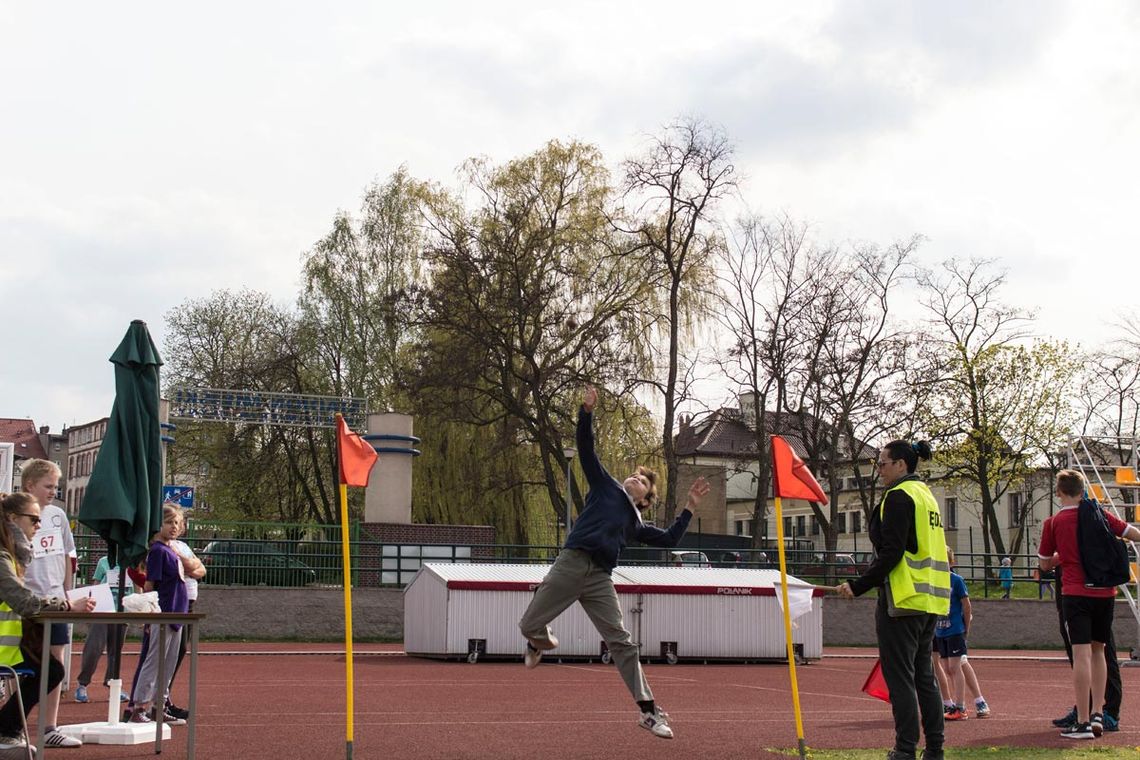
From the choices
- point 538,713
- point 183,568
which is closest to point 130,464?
point 183,568

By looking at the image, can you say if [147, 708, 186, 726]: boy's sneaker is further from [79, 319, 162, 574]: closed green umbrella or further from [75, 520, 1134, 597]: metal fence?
[75, 520, 1134, 597]: metal fence

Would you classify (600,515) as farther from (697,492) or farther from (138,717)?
(138,717)

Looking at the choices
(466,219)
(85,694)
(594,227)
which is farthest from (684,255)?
(85,694)

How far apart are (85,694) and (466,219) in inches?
1243

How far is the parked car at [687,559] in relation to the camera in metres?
32.2

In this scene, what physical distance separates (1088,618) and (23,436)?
140m

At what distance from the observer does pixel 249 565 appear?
1156 inches

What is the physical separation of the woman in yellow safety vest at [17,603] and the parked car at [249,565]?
69.2 feet

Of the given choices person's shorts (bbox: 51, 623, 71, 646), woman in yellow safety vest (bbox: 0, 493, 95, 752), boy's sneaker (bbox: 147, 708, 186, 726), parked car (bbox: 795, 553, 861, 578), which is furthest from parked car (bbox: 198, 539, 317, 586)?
woman in yellow safety vest (bbox: 0, 493, 95, 752)

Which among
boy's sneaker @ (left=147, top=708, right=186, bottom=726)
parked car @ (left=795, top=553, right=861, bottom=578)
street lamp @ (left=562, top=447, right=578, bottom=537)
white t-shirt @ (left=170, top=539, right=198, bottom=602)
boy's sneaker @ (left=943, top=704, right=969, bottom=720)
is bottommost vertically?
boy's sneaker @ (left=943, top=704, right=969, bottom=720)

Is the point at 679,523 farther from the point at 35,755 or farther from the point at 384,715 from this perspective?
the point at 35,755

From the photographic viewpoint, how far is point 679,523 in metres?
10.2

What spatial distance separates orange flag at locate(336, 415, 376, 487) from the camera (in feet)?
28.5

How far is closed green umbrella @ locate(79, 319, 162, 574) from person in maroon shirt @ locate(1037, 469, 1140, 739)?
23.0 feet
